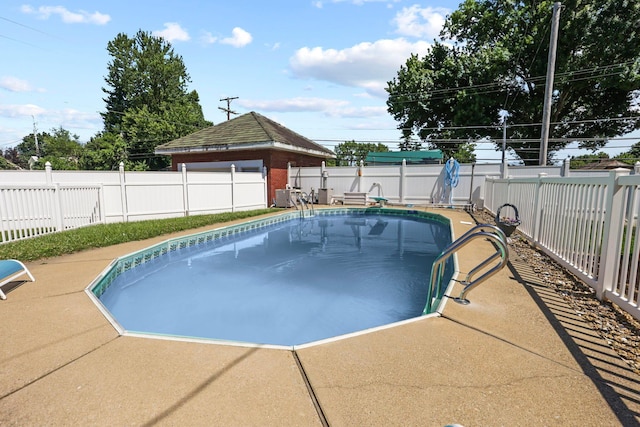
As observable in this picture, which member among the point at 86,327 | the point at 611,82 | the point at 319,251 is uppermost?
the point at 611,82

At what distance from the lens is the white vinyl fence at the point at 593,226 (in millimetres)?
3102

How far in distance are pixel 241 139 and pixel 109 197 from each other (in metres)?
6.81

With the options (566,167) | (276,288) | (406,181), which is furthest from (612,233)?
(406,181)

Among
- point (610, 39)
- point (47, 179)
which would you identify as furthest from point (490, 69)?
point (47, 179)

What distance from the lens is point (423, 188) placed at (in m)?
Result: 15.1

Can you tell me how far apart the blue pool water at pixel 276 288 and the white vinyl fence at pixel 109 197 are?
3106 mm

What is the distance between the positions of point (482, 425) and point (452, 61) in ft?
76.1

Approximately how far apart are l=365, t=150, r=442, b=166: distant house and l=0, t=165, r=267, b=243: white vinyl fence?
11.4 m

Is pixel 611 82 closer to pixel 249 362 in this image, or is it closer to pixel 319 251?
pixel 319 251

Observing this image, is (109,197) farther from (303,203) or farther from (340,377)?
(340,377)

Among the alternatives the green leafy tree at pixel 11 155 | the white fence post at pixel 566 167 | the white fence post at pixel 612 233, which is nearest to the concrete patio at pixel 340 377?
the white fence post at pixel 612 233

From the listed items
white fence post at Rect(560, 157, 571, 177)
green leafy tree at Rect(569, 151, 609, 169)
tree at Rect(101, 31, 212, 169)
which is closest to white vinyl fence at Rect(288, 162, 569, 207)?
white fence post at Rect(560, 157, 571, 177)

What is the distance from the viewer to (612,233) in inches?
129

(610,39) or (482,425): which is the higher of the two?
(610,39)
